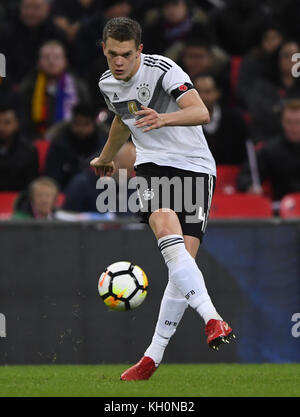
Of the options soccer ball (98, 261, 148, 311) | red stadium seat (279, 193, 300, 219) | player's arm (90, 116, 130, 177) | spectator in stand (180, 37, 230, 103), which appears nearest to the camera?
soccer ball (98, 261, 148, 311)

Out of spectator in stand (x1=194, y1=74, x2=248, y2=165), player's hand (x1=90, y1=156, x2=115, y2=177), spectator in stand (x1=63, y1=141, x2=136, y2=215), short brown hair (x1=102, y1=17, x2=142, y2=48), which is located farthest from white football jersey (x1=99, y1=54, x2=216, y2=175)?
spectator in stand (x1=194, y1=74, x2=248, y2=165)

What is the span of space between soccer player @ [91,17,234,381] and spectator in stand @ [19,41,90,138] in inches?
207

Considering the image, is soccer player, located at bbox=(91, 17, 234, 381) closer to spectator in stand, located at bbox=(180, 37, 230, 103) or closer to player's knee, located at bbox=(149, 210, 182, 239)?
player's knee, located at bbox=(149, 210, 182, 239)

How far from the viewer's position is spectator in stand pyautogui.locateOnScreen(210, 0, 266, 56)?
42.0ft

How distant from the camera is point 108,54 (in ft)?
19.8

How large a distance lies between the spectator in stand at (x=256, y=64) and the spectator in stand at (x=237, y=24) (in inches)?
25.3

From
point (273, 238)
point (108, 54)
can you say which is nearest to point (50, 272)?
point (273, 238)

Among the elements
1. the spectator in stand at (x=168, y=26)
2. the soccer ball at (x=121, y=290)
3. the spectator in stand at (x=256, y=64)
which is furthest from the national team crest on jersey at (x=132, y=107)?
the spectator in stand at (x=168, y=26)

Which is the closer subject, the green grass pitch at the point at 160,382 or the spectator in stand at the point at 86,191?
Answer: the green grass pitch at the point at 160,382

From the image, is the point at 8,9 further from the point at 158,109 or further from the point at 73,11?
the point at 158,109

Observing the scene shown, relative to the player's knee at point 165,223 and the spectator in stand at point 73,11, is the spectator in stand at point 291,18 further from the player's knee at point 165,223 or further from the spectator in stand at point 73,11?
the player's knee at point 165,223

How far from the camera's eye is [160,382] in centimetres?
619

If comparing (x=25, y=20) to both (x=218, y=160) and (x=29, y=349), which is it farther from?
(x=29, y=349)

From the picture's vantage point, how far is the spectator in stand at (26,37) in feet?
40.4
